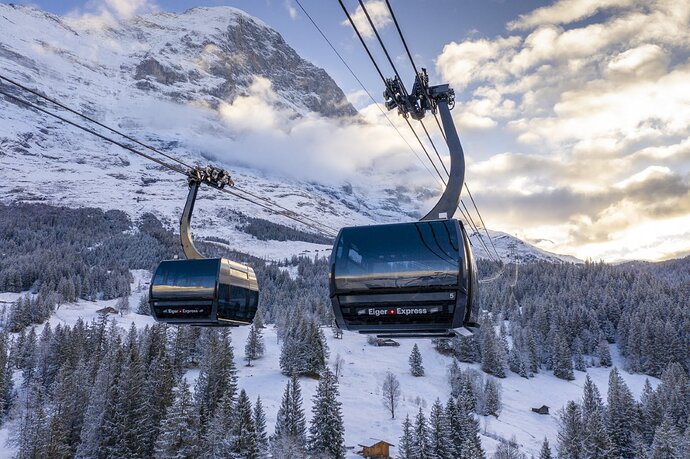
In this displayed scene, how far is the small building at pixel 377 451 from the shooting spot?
61.4 metres

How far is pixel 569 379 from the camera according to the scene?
11188 cm

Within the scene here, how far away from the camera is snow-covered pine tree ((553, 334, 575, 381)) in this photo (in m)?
112

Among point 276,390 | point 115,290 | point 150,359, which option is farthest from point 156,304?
point 115,290

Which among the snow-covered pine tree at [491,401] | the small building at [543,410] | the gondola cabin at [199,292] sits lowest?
the small building at [543,410]

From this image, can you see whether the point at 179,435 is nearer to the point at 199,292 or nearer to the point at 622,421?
the point at 199,292

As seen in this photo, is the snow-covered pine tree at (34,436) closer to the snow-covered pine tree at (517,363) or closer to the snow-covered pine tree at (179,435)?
the snow-covered pine tree at (179,435)

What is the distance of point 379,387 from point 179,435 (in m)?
49.6

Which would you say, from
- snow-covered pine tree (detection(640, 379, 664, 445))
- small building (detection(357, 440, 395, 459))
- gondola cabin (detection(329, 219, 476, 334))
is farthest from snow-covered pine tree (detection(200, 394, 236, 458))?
snow-covered pine tree (detection(640, 379, 664, 445))

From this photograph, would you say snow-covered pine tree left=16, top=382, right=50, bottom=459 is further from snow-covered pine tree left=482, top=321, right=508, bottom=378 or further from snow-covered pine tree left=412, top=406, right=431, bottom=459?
snow-covered pine tree left=482, top=321, right=508, bottom=378

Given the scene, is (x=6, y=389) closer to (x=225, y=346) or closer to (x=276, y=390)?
(x=225, y=346)

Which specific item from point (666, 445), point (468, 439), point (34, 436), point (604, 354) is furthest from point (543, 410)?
point (34, 436)

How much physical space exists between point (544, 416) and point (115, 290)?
418 feet

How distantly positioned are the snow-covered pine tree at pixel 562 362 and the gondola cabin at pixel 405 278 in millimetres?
115576

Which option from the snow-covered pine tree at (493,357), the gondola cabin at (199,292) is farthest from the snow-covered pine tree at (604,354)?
the gondola cabin at (199,292)
